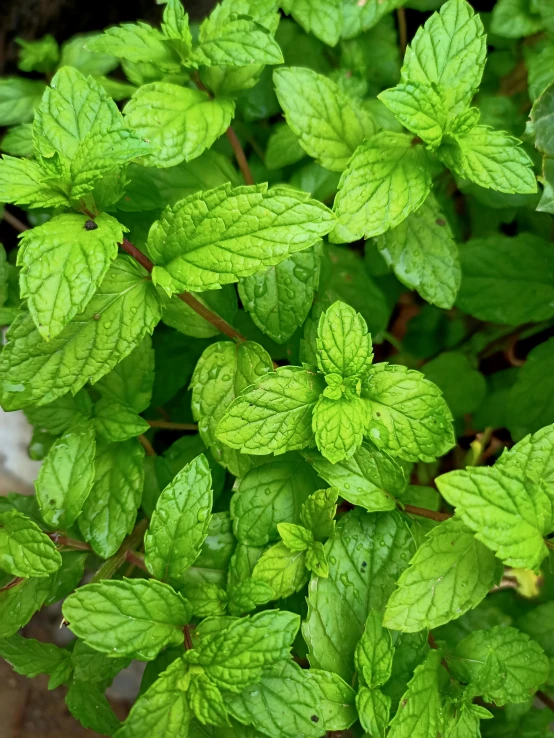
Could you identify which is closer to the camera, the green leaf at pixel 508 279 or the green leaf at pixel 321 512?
the green leaf at pixel 321 512

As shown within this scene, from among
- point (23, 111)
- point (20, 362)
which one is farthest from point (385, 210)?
point (23, 111)

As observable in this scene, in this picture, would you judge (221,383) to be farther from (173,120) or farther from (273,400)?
(173,120)

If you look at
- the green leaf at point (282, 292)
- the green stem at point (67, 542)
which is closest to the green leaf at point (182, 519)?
the green stem at point (67, 542)

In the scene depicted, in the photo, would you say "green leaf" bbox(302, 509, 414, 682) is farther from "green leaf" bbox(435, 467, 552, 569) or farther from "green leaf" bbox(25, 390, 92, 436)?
"green leaf" bbox(25, 390, 92, 436)

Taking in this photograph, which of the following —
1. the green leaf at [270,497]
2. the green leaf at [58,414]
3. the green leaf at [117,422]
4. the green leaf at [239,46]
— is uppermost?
the green leaf at [239,46]

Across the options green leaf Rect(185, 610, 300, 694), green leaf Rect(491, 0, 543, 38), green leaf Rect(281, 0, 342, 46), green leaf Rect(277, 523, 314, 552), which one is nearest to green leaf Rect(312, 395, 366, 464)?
green leaf Rect(277, 523, 314, 552)

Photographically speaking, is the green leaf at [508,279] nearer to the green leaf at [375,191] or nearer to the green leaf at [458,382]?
the green leaf at [458,382]
